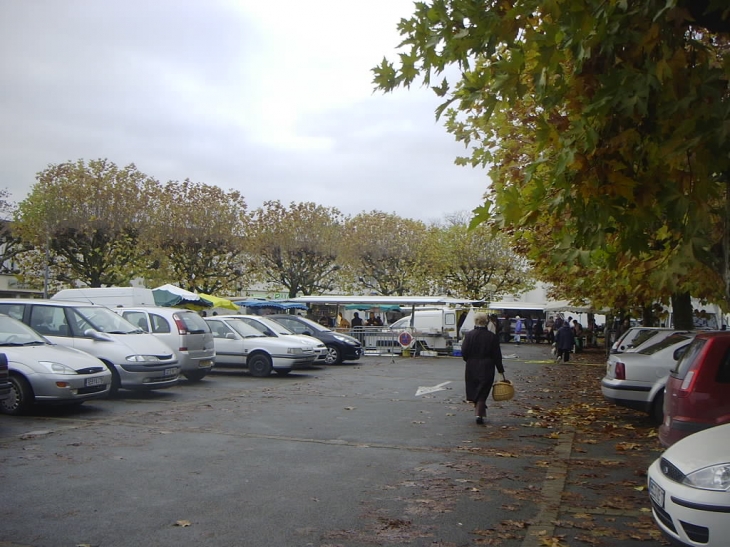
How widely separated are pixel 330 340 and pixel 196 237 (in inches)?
705

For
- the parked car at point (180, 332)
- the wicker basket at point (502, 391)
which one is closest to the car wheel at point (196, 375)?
the parked car at point (180, 332)

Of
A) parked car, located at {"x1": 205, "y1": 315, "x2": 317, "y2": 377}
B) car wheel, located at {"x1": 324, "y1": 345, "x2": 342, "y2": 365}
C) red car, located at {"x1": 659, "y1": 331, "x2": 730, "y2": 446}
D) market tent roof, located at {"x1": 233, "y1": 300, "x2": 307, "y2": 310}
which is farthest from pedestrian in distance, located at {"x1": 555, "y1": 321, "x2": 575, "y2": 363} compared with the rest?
red car, located at {"x1": 659, "y1": 331, "x2": 730, "y2": 446}

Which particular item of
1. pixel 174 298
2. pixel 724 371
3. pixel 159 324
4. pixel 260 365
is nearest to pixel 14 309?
pixel 159 324

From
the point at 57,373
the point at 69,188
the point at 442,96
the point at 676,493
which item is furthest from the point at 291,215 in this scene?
the point at 676,493

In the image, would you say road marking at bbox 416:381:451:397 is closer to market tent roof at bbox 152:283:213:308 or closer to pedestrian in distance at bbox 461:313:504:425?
pedestrian in distance at bbox 461:313:504:425

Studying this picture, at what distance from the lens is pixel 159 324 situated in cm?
1638

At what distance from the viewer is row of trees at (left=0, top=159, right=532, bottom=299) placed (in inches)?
1387

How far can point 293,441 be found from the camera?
9445 millimetres

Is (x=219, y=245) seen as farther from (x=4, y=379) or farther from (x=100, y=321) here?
(x=4, y=379)

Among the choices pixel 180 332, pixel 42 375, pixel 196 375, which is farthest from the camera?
pixel 196 375

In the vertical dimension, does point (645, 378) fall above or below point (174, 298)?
below

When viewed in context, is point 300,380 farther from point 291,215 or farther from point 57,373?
point 291,215

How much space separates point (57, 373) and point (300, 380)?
27.0 ft

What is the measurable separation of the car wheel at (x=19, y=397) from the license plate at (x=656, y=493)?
889 centimetres
